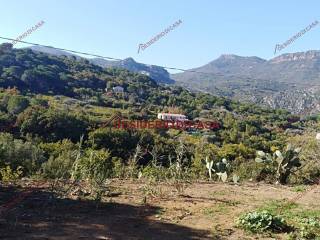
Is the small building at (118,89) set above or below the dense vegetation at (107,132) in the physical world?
above

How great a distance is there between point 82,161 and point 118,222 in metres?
3.76

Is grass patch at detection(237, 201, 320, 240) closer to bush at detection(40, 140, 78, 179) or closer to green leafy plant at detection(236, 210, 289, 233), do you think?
green leafy plant at detection(236, 210, 289, 233)

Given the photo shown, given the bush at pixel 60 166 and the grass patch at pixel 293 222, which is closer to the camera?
the grass patch at pixel 293 222

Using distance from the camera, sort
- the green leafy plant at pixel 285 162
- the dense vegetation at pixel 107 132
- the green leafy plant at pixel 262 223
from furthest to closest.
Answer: the green leafy plant at pixel 285 162, the dense vegetation at pixel 107 132, the green leafy plant at pixel 262 223

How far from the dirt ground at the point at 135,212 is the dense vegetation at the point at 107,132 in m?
0.63

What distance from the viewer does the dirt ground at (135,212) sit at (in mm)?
5617

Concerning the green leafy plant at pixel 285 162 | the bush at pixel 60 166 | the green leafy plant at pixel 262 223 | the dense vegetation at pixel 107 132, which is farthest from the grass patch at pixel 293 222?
the green leafy plant at pixel 285 162

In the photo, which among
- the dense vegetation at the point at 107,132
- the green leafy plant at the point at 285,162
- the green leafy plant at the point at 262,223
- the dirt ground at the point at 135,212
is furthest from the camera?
the green leafy plant at the point at 285,162

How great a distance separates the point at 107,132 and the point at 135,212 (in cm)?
3207

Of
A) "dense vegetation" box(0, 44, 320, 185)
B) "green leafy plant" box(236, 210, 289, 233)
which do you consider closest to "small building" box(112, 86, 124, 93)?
"dense vegetation" box(0, 44, 320, 185)

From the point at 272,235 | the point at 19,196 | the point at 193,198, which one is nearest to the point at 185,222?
A: the point at 272,235

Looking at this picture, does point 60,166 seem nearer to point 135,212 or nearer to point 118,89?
point 135,212

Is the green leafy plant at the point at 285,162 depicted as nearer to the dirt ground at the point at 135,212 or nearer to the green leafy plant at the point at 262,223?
the dirt ground at the point at 135,212

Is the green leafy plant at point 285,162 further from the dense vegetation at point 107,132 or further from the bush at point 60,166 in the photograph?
the bush at point 60,166
